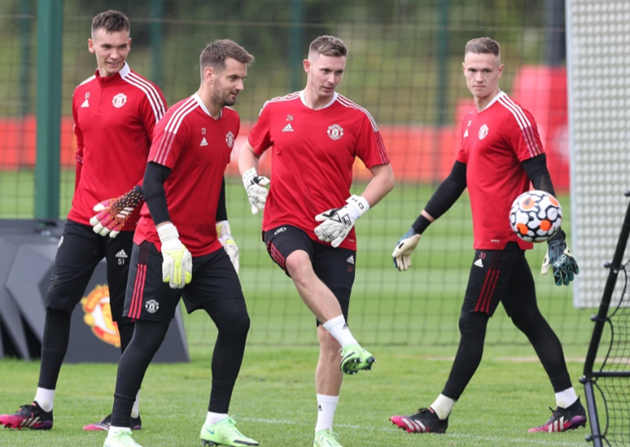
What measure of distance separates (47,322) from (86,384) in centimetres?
165

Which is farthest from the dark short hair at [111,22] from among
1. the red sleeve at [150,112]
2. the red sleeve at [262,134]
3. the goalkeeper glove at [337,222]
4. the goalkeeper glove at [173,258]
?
the goalkeeper glove at [337,222]

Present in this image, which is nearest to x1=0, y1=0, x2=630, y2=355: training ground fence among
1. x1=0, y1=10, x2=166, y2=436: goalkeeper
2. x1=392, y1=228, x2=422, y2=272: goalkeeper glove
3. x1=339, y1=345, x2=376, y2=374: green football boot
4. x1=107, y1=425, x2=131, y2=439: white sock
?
x1=0, y1=10, x2=166, y2=436: goalkeeper

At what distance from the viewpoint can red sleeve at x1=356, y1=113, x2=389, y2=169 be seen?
5801 mm

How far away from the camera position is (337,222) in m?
5.49

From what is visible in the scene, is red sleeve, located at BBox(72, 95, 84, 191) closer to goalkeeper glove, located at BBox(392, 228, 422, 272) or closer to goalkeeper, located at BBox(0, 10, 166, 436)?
goalkeeper, located at BBox(0, 10, 166, 436)

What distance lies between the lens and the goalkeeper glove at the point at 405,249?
644 cm

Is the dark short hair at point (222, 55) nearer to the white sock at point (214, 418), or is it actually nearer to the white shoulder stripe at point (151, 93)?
the white shoulder stripe at point (151, 93)

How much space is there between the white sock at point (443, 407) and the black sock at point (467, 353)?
0.09 feet

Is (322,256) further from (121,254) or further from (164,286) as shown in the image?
(121,254)

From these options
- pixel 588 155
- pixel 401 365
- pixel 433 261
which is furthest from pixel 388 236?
pixel 401 365

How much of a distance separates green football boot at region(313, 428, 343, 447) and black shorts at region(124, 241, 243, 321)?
828mm

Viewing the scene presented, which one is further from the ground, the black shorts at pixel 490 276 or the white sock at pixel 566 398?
A: the black shorts at pixel 490 276

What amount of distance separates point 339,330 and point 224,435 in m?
0.84

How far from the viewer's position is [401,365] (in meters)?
8.78
